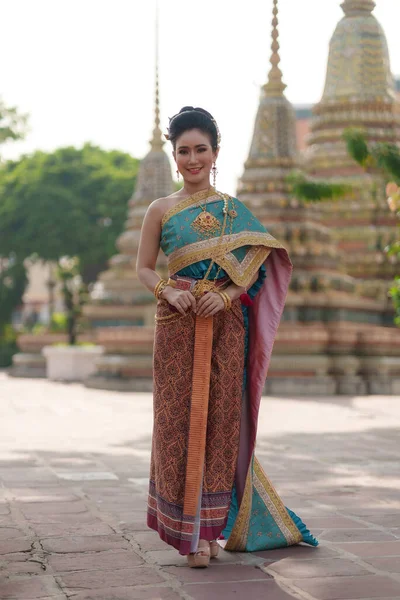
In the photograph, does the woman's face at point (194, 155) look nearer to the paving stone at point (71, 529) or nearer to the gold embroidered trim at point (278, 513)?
the gold embroidered trim at point (278, 513)

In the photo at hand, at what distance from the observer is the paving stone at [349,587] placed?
4.00 meters

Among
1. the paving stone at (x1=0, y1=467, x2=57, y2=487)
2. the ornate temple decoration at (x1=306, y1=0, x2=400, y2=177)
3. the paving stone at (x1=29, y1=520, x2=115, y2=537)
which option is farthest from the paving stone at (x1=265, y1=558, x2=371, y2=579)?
the ornate temple decoration at (x1=306, y1=0, x2=400, y2=177)

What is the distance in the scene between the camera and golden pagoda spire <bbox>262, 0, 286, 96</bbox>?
63.4ft

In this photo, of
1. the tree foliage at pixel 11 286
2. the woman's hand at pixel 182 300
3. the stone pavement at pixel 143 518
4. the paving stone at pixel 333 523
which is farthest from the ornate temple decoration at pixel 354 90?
the woman's hand at pixel 182 300

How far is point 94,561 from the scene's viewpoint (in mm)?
4551

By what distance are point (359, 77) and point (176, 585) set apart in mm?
20538

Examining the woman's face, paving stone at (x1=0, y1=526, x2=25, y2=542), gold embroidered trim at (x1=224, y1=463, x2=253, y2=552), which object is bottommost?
paving stone at (x1=0, y1=526, x2=25, y2=542)

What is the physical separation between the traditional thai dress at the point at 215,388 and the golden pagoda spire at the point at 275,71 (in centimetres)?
1481

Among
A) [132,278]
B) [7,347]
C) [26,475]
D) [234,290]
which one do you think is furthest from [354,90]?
[234,290]

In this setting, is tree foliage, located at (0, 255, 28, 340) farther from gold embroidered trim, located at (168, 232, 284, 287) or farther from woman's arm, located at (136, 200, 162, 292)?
gold embroidered trim, located at (168, 232, 284, 287)

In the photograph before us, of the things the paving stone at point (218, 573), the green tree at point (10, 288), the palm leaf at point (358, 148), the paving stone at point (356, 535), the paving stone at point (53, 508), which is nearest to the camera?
the paving stone at point (218, 573)

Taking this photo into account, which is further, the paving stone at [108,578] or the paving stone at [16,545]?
the paving stone at [16,545]

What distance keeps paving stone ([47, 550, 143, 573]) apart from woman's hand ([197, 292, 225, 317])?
1057 millimetres

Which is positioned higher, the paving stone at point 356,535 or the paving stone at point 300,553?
the paving stone at point 356,535
